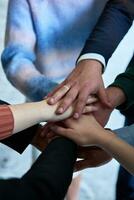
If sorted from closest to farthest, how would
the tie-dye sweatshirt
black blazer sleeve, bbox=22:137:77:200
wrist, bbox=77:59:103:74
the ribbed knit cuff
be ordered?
black blazer sleeve, bbox=22:137:77:200 → the ribbed knit cuff → wrist, bbox=77:59:103:74 → the tie-dye sweatshirt

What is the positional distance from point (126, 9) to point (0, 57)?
45cm

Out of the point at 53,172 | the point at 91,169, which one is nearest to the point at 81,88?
the point at 53,172

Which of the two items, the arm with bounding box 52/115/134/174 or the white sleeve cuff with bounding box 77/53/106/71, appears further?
the white sleeve cuff with bounding box 77/53/106/71

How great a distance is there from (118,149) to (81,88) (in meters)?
0.19

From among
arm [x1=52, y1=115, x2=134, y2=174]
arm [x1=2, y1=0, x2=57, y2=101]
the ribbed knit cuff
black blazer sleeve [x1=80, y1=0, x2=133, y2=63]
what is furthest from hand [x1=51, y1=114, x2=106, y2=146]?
arm [x1=2, y1=0, x2=57, y2=101]

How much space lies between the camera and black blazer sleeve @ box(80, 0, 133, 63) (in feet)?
→ 3.34

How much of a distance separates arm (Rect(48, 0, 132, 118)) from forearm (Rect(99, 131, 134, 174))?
97mm

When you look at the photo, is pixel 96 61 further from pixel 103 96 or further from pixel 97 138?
pixel 97 138

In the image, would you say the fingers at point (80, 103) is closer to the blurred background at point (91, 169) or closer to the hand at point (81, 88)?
the hand at point (81, 88)

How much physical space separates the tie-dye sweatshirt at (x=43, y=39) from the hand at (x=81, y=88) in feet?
0.76

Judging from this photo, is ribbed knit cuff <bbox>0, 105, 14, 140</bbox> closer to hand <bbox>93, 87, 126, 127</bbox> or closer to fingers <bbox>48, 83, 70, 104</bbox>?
fingers <bbox>48, 83, 70, 104</bbox>

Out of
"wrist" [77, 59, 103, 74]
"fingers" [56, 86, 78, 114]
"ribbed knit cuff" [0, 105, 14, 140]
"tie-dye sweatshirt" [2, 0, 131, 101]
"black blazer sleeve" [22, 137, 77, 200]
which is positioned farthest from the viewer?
"tie-dye sweatshirt" [2, 0, 131, 101]

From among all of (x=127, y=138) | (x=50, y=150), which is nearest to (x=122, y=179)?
(x=127, y=138)

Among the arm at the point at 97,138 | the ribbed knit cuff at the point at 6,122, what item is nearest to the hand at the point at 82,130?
the arm at the point at 97,138
